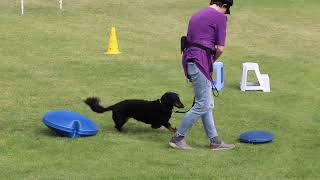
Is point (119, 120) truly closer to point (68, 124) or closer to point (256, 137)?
point (68, 124)

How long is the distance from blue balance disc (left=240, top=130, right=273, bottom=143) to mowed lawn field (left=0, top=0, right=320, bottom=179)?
113mm

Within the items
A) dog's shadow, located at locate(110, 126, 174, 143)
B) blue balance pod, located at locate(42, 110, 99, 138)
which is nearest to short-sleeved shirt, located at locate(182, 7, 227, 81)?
dog's shadow, located at locate(110, 126, 174, 143)

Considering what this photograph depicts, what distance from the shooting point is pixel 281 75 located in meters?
12.3

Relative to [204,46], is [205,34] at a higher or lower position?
higher

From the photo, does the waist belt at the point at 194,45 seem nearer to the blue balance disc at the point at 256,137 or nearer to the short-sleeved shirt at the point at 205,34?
the short-sleeved shirt at the point at 205,34

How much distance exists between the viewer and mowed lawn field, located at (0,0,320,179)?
20.7 feet

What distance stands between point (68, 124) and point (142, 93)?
3.24 meters

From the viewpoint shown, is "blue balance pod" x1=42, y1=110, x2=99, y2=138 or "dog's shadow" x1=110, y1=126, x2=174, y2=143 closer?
"blue balance pod" x1=42, y1=110, x2=99, y2=138

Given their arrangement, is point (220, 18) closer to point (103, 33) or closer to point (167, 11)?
point (103, 33)

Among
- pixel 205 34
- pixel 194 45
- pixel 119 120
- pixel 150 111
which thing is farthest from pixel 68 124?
pixel 205 34

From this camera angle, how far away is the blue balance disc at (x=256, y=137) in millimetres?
7227

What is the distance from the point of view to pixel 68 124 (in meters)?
7.25

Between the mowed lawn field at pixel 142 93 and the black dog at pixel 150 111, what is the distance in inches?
7.4

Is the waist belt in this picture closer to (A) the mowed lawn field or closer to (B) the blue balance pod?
(A) the mowed lawn field
